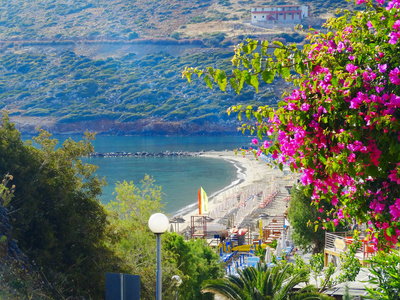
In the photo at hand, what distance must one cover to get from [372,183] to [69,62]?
151 meters

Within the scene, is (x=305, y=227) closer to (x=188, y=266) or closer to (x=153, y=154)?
(x=188, y=266)

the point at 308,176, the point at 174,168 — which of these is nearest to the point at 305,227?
the point at 308,176

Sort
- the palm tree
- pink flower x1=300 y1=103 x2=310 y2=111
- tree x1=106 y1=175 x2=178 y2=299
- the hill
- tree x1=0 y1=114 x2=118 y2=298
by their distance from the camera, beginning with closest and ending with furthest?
pink flower x1=300 y1=103 x2=310 y2=111 → the palm tree → tree x1=0 y1=114 x2=118 y2=298 → tree x1=106 y1=175 x2=178 y2=299 → the hill

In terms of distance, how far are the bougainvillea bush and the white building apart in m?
150

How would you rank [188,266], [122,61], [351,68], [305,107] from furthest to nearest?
[122,61], [188,266], [305,107], [351,68]

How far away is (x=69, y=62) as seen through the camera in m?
148

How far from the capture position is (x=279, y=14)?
15012 cm

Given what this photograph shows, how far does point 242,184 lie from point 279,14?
10597cm

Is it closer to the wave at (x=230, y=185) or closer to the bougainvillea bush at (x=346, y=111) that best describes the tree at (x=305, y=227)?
the bougainvillea bush at (x=346, y=111)

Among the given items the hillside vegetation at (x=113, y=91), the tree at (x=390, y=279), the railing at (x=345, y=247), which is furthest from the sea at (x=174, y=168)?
the tree at (x=390, y=279)

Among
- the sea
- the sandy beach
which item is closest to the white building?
the sea

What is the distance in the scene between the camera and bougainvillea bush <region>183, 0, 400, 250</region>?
2826mm

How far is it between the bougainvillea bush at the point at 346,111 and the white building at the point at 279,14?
491 feet

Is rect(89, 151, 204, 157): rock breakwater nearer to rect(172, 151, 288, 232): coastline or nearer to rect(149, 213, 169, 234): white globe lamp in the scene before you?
rect(172, 151, 288, 232): coastline
